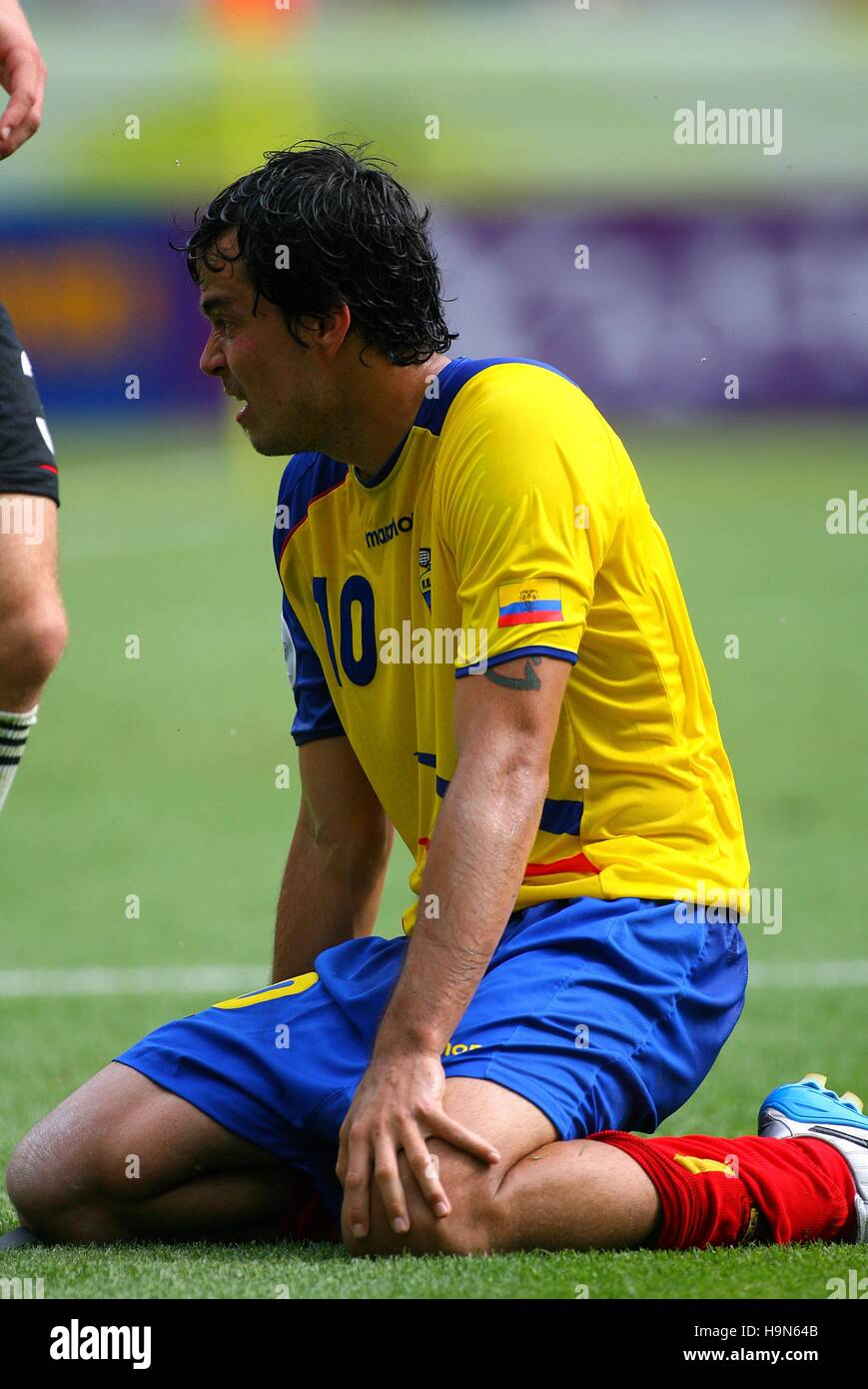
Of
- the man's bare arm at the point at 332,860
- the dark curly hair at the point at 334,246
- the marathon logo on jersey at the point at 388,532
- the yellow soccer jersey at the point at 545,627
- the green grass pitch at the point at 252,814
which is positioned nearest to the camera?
the green grass pitch at the point at 252,814

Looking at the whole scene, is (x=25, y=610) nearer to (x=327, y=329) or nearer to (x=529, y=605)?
(x=327, y=329)

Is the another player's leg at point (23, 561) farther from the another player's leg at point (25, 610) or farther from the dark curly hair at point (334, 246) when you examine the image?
the dark curly hair at point (334, 246)

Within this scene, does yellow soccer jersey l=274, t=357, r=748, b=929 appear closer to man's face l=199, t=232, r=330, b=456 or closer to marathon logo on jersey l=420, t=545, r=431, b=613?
marathon logo on jersey l=420, t=545, r=431, b=613

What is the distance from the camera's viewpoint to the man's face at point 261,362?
101 inches

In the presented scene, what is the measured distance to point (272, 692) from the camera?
8719mm

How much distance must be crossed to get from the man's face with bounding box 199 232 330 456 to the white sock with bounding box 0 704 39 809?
20.6 inches

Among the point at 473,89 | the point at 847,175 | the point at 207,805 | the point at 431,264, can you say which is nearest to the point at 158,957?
the point at 207,805

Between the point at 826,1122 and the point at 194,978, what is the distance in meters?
2.11

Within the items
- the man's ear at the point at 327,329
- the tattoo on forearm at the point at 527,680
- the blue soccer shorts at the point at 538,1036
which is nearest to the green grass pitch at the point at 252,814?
the blue soccer shorts at the point at 538,1036

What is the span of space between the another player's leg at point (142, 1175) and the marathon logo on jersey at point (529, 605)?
0.80 meters

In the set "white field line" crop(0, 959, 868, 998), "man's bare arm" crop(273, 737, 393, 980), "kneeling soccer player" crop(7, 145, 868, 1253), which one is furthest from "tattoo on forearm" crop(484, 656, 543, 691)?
"white field line" crop(0, 959, 868, 998)

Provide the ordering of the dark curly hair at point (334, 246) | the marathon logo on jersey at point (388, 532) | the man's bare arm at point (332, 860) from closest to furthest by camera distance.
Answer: the dark curly hair at point (334, 246), the marathon logo on jersey at point (388, 532), the man's bare arm at point (332, 860)

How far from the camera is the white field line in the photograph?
4.27 metres

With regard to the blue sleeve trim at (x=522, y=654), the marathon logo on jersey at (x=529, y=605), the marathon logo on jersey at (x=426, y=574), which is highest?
the marathon logo on jersey at (x=426, y=574)
